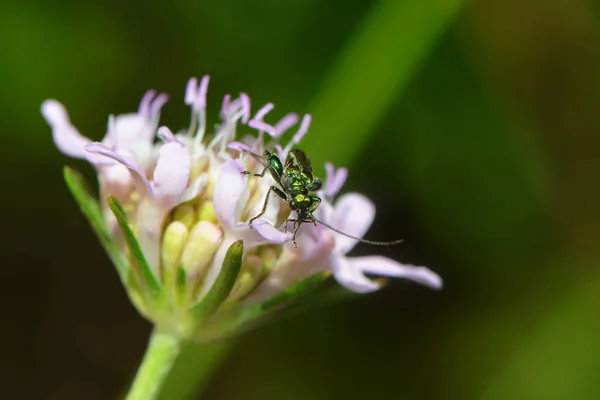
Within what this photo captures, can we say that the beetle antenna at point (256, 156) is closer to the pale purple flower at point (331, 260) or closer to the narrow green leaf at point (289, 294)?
the pale purple flower at point (331, 260)

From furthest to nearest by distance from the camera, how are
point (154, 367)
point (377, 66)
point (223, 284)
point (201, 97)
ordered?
point (377, 66) < point (201, 97) < point (154, 367) < point (223, 284)

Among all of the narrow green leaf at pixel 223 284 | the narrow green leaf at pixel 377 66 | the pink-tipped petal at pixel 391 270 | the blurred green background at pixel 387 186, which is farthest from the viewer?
the blurred green background at pixel 387 186

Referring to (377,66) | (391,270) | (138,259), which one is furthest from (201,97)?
(377,66)

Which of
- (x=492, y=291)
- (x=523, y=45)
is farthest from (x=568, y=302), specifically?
(x=523, y=45)

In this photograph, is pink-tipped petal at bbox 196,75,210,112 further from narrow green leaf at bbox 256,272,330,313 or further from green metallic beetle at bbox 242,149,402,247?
narrow green leaf at bbox 256,272,330,313

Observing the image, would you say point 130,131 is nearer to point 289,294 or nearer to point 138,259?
point 138,259

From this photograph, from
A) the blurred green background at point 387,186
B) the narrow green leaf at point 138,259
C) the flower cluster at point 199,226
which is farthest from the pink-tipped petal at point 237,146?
the blurred green background at point 387,186
